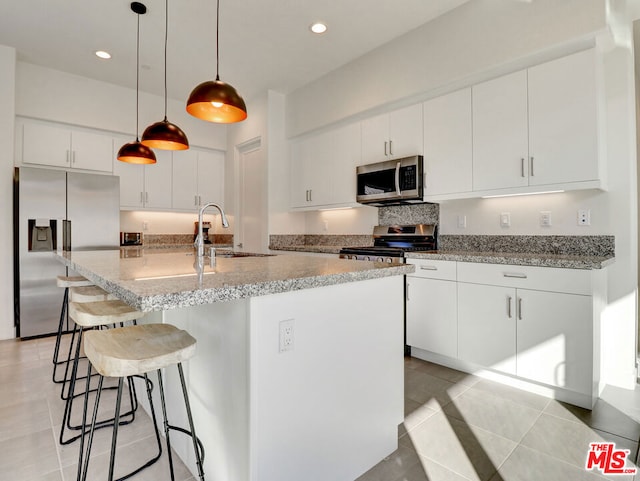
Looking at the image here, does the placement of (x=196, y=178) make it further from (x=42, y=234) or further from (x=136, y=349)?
(x=136, y=349)

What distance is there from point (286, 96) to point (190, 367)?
13.4 ft

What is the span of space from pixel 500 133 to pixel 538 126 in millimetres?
262

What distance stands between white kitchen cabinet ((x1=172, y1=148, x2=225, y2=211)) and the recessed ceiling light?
9.14 feet

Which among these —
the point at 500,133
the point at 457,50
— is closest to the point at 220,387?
the point at 500,133

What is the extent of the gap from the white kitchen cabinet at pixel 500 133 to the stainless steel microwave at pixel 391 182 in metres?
0.51

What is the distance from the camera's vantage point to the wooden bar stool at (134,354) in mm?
1162

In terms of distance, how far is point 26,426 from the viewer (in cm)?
199

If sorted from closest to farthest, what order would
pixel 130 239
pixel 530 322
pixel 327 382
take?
pixel 327 382 < pixel 530 322 < pixel 130 239

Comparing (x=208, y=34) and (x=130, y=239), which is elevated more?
(x=208, y=34)

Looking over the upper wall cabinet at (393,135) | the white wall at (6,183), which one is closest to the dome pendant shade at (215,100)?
the upper wall cabinet at (393,135)

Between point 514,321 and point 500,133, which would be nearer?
point 514,321

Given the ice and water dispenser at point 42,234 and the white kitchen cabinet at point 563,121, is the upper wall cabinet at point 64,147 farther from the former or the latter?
the white kitchen cabinet at point 563,121

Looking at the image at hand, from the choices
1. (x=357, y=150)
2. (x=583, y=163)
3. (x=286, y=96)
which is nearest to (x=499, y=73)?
(x=583, y=163)

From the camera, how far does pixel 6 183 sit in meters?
3.66
